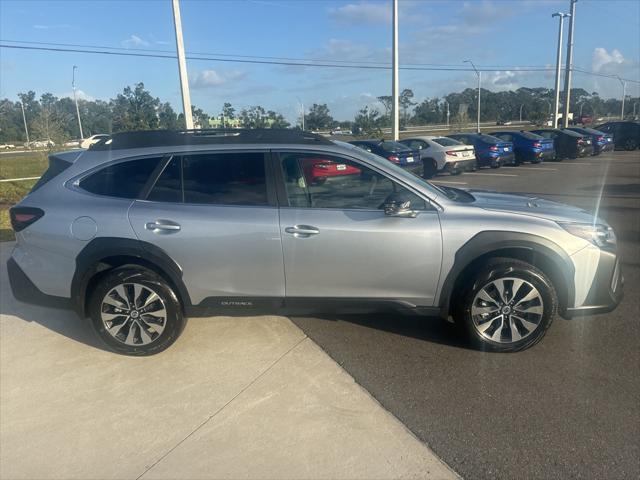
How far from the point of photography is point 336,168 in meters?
3.74

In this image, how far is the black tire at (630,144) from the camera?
1078 inches

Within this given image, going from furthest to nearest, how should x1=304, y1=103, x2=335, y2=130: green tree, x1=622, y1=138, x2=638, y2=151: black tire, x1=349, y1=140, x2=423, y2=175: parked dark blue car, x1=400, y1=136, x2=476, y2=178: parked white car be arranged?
x1=304, y1=103, x2=335, y2=130: green tree
x1=622, y1=138, x2=638, y2=151: black tire
x1=400, y1=136, x2=476, y2=178: parked white car
x1=349, y1=140, x2=423, y2=175: parked dark blue car

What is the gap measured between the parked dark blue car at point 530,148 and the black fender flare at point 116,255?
1992 cm

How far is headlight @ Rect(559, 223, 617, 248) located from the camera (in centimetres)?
367

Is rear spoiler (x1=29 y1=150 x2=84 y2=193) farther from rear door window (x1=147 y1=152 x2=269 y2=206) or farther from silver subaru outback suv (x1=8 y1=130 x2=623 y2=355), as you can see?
rear door window (x1=147 y1=152 x2=269 y2=206)

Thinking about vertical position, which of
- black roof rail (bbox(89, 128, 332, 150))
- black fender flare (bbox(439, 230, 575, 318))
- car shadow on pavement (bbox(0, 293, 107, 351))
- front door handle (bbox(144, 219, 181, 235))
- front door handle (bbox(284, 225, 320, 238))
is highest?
black roof rail (bbox(89, 128, 332, 150))

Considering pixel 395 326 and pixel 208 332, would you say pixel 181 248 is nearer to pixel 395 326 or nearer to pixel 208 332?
pixel 208 332

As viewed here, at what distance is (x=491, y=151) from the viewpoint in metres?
19.0

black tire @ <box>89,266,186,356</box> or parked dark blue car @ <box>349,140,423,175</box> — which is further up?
parked dark blue car @ <box>349,140,423,175</box>

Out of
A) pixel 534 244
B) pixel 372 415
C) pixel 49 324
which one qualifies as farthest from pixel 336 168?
pixel 49 324

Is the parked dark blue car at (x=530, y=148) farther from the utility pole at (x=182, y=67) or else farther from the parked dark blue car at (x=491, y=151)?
the utility pole at (x=182, y=67)

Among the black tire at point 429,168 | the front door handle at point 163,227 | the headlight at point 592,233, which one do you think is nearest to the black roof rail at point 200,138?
the front door handle at point 163,227

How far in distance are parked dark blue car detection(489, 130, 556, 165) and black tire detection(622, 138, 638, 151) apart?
32.1ft

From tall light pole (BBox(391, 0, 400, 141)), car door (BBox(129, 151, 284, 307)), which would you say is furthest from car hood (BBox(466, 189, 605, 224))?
tall light pole (BBox(391, 0, 400, 141))
